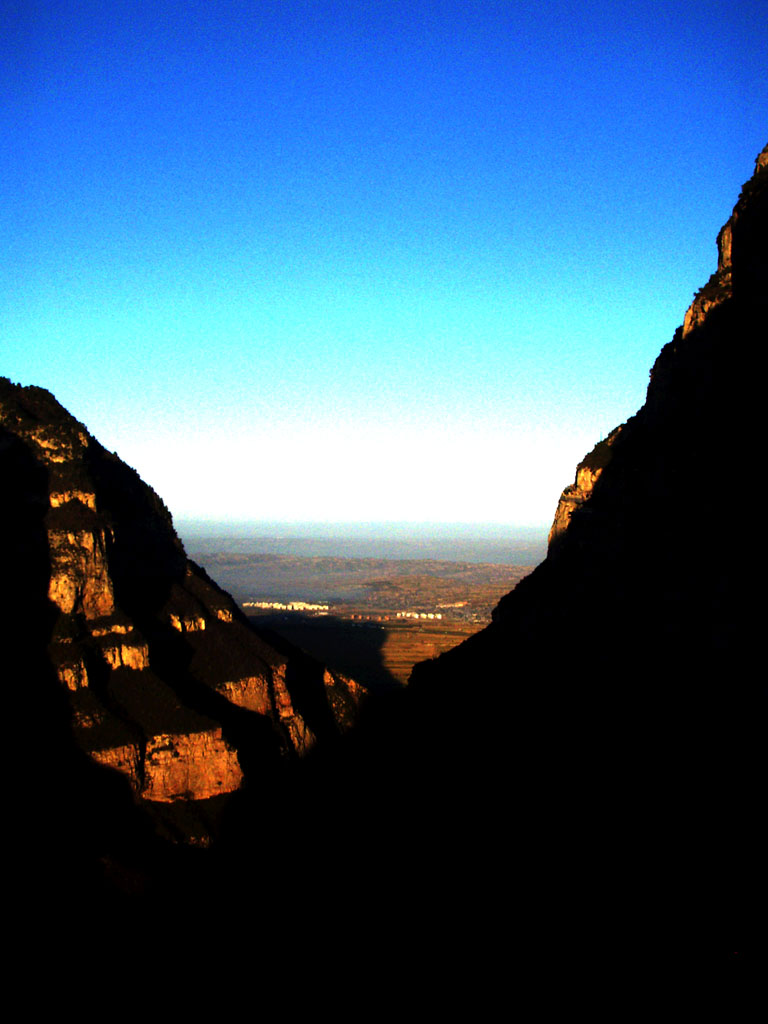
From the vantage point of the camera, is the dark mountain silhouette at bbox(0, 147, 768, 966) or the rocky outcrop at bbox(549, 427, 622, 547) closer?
the dark mountain silhouette at bbox(0, 147, 768, 966)

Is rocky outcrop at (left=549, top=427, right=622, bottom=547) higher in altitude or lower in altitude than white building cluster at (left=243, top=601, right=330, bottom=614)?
higher

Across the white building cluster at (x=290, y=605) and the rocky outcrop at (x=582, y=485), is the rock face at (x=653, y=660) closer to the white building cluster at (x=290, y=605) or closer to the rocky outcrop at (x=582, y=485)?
the rocky outcrop at (x=582, y=485)

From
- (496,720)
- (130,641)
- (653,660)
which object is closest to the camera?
(653,660)

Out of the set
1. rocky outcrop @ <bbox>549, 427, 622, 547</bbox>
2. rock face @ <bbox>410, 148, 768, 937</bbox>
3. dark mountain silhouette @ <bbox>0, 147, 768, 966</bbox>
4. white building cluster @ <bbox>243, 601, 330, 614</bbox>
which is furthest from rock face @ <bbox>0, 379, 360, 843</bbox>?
white building cluster @ <bbox>243, 601, 330, 614</bbox>

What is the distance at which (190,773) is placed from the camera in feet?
129

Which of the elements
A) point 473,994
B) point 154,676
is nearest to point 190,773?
point 154,676

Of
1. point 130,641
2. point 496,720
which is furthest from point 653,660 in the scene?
point 130,641

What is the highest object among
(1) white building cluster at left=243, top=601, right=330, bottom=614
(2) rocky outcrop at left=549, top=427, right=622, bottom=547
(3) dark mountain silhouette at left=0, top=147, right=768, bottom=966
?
(2) rocky outcrop at left=549, top=427, right=622, bottom=547

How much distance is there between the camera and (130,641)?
4278 cm

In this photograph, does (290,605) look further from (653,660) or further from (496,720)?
(653,660)

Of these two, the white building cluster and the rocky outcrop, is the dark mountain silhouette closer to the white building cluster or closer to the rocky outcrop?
the rocky outcrop

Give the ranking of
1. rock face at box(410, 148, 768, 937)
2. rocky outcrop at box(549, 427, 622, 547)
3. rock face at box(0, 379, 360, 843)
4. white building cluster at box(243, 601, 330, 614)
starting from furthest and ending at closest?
white building cluster at box(243, 601, 330, 614) < rocky outcrop at box(549, 427, 622, 547) < rock face at box(0, 379, 360, 843) < rock face at box(410, 148, 768, 937)

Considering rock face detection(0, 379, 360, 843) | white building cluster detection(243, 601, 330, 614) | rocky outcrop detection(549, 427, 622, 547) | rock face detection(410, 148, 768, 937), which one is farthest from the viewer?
white building cluster detection(243, 601, 330, 614)

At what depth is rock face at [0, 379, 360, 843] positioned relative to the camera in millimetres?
39031
